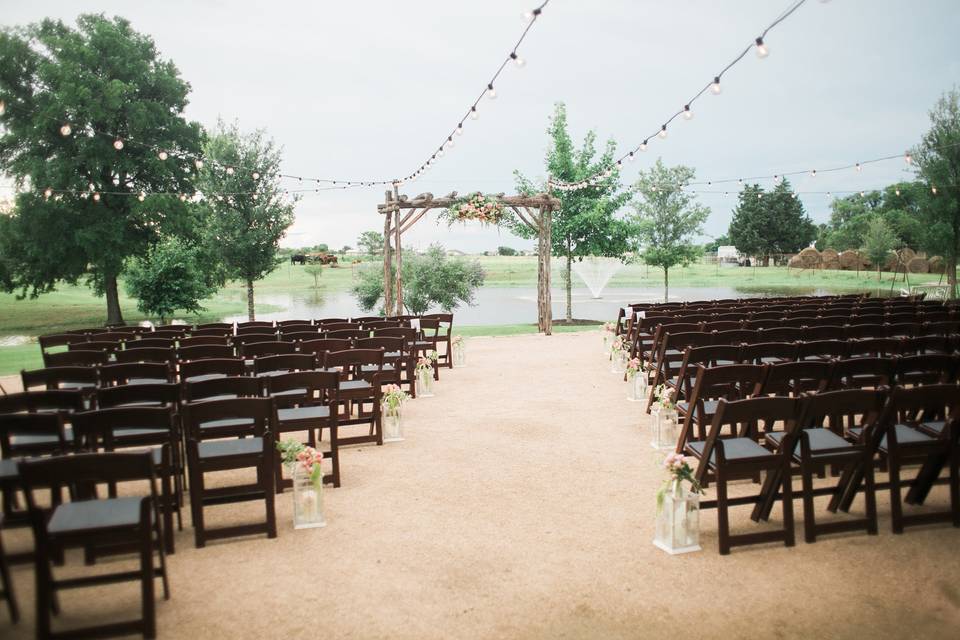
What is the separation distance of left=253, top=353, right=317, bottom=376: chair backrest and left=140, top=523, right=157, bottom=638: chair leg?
2.79 m

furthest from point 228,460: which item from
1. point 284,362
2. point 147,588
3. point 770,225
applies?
point 770,225

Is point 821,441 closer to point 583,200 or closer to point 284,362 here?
point 284,362

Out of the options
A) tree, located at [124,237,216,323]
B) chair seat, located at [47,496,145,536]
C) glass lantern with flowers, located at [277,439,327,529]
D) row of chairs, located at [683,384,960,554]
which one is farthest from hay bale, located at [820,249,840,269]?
chair seat, located at [47,496,145,536]

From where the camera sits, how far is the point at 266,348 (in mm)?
7320

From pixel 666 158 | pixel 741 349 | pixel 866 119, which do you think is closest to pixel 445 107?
pixel 866 119

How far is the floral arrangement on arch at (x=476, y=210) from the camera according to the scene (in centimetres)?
1535

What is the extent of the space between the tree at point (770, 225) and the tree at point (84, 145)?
61326mm

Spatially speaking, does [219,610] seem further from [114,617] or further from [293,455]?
[293,455]

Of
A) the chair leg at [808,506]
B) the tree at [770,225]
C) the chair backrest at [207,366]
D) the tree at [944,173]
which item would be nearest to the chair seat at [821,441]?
the chair leg at [808,506]

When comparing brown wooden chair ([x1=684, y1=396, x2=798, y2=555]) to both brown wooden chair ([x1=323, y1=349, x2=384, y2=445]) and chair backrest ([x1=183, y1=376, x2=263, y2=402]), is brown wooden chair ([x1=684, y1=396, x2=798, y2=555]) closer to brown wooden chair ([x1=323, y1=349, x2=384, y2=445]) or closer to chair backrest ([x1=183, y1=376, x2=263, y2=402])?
chair backrest ([x1=183, y1=376, x2=263, y2=402])

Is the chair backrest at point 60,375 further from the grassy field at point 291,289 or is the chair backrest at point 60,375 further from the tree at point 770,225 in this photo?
the tree at point 770,225

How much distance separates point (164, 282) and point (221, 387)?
1793cm

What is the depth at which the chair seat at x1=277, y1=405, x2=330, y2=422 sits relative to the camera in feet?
17.6

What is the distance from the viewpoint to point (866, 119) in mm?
35188
